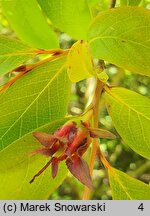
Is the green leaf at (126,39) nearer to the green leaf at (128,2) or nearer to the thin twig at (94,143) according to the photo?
the thin twig at (94,143)

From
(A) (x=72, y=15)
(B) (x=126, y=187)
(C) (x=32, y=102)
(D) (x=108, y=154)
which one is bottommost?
(D) (x=108, y=154)

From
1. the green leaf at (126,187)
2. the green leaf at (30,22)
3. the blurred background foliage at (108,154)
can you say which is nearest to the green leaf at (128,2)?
the green leaf at (30,22)

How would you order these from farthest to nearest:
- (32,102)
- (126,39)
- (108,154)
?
(108,154) < (32,102) < (126,39)

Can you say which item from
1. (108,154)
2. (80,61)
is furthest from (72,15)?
(108,154)

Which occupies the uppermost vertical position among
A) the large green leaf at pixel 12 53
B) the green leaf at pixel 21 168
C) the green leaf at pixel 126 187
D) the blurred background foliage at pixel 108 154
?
the large green leaf at pixel 12 53

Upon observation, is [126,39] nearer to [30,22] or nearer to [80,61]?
[80,61]

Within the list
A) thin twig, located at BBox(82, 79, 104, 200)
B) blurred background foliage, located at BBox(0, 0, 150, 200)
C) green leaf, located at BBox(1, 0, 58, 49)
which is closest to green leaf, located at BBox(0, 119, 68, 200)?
thin twig, located at BBox(82, 79, 104, 200)
